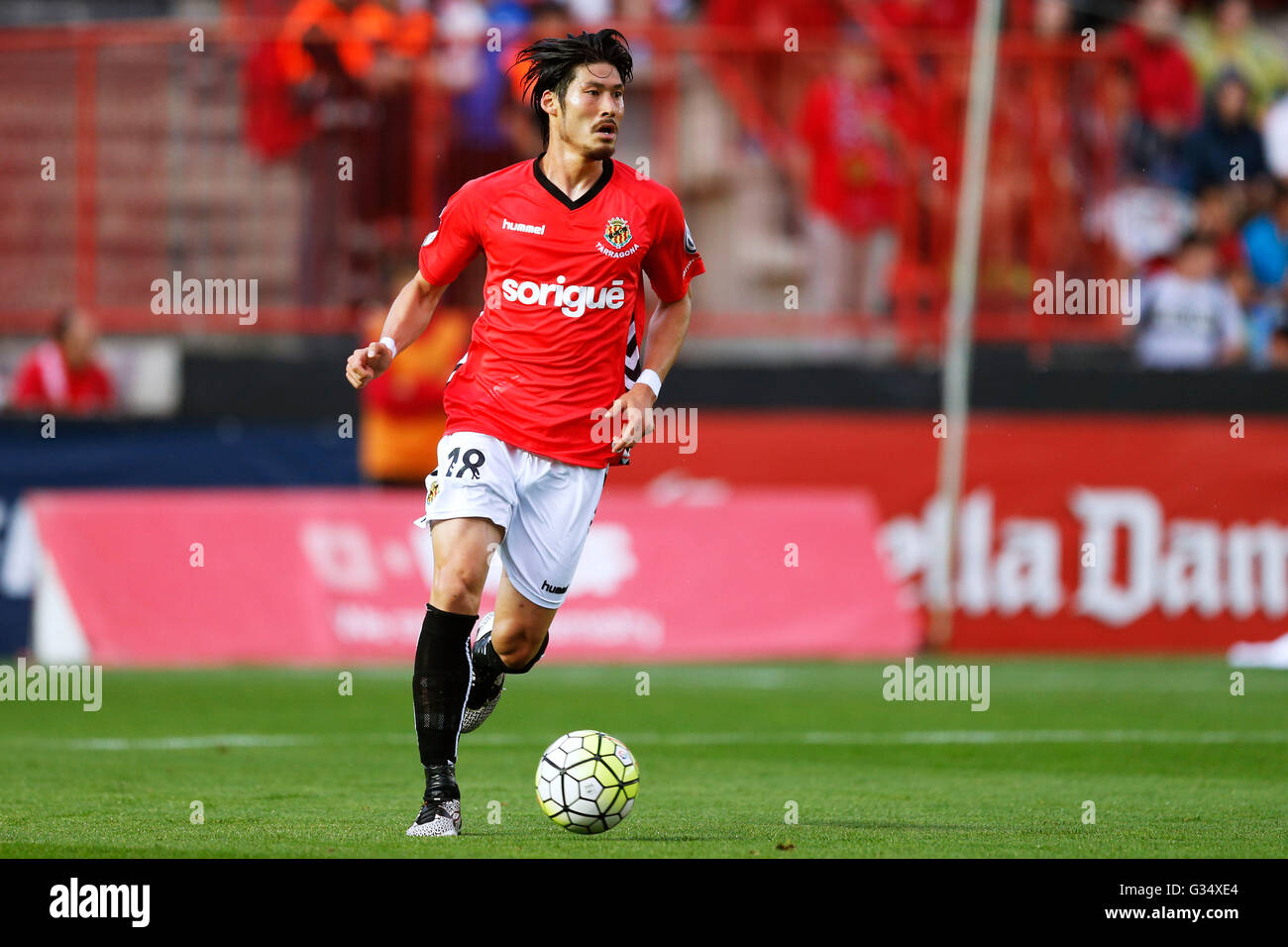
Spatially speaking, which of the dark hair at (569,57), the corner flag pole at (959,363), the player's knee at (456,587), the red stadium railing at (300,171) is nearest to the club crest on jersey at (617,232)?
the dark hair at (569,57)

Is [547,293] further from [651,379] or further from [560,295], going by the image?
[651,379]

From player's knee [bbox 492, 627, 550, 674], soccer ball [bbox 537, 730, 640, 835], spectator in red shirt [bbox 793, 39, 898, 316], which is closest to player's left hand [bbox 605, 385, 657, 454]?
player's knee [bbox 492, 627, 550, 674]

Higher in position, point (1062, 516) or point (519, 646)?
point (1062, 516)

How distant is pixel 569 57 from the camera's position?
8008 millimetres

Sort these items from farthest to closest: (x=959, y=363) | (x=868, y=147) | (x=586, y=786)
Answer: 1. (x=868, y=147)
2. (x=959, y=363)
3. (x=586, y=786)

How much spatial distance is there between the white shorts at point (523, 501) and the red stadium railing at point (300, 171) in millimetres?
9369

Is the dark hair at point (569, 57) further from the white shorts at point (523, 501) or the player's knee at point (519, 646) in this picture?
the player's knee at point (519, 646)

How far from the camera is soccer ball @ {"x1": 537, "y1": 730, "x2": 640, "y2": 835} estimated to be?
24.3 feet

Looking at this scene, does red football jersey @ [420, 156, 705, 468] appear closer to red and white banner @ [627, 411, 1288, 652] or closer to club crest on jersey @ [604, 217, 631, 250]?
club crest on jersey @ [604, 217, 631, 250]

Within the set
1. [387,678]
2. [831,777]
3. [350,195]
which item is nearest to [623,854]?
[831,777]

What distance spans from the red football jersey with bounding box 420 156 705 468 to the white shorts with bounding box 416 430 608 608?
74 millimetres

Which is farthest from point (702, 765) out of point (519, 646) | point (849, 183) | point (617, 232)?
point (849, 183)

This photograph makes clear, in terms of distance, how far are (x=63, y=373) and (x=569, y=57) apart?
31.2ft
